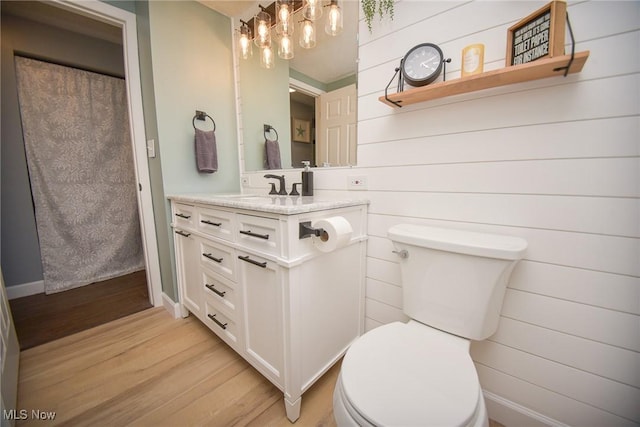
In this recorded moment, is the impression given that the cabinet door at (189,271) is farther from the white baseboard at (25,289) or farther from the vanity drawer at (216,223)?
the white baseboard at (25,289)

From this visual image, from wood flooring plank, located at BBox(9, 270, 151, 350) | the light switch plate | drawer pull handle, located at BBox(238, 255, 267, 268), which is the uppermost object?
the light switch plate

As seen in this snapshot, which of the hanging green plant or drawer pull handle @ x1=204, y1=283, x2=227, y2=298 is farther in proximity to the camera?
drawer pull handle @ x1=204, y1=283, x2=227, y2=298

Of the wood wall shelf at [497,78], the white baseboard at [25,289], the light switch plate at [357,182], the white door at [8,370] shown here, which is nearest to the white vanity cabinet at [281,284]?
the light switch plate at [357,182]

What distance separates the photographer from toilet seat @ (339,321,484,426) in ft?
1.89

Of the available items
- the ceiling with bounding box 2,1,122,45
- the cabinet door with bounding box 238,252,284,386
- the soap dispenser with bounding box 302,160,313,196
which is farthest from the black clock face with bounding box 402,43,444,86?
the ceiling with bounding box 2,1,122,45

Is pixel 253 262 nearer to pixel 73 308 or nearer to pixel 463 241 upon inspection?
pixel 463 241

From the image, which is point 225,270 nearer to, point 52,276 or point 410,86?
point 410,86

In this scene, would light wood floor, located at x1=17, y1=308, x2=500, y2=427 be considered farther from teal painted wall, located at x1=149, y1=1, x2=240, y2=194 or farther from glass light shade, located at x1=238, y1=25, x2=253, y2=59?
glass light shade, located at x1=238, y1=25, x2=253, y2=59

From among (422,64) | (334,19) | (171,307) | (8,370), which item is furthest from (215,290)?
(334,19)

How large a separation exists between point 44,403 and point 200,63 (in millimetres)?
2206

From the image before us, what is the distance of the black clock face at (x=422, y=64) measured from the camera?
986mm

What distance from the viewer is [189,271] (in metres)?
1.65

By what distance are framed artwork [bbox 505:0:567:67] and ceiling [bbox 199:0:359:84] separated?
0.70 m

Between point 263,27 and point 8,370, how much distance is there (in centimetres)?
236
